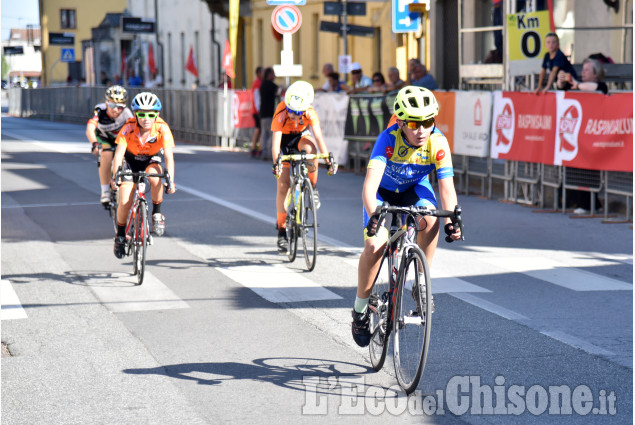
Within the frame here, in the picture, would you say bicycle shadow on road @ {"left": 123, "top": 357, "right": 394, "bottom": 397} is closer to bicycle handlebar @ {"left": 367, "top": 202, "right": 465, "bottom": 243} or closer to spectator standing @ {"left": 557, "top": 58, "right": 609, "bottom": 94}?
bicycle handlebar @ {"left": 367, "top": 202, "right": 465, "bottom": 243}

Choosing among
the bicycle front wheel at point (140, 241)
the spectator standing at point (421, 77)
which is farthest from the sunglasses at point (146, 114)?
the spectator standing at point (421, 77)

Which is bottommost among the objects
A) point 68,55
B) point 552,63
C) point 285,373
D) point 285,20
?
point 285,373

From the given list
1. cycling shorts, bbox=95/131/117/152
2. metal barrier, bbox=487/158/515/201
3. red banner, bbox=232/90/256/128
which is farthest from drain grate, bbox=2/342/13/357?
red banner, bbox=232/90/256/128

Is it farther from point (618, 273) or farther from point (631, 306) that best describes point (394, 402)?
point (618, 273)

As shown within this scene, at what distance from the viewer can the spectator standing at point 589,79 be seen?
1412cm

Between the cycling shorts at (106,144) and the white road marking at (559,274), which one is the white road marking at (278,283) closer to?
the white road marking at (559,274)


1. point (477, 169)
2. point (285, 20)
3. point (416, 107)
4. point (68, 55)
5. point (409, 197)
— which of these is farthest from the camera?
point (68, 55)

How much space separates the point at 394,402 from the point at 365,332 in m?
0.79

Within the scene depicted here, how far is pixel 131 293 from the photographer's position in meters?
9.38

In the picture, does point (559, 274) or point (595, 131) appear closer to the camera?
point (559, 274)

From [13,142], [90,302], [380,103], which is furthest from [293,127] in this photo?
[13,142]

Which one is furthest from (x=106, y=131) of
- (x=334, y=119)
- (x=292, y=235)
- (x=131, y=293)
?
(x=334, y=119)

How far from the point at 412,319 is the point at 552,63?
1009 centimetres

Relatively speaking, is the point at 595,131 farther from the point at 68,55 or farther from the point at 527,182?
the point at 68,55
